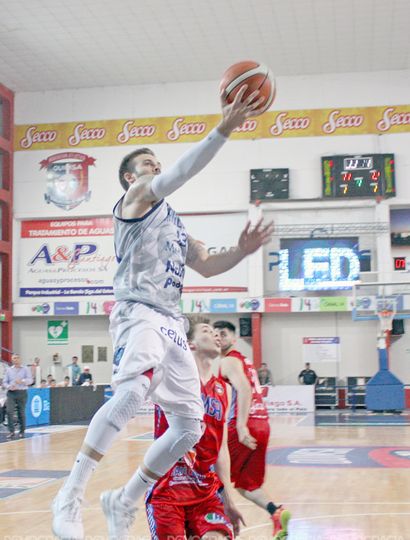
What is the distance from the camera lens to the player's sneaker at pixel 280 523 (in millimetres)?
5801

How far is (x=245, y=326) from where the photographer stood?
26.6 metres

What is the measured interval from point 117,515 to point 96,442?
1.64 feet

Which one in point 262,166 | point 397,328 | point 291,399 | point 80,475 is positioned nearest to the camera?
point 80,475

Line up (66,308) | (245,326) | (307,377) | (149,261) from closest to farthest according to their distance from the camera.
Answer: (149,261) < (307,377) < (245,326) < (66,308)

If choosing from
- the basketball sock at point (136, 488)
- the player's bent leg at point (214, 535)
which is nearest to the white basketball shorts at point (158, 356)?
the basketball sock at point (136, 488)

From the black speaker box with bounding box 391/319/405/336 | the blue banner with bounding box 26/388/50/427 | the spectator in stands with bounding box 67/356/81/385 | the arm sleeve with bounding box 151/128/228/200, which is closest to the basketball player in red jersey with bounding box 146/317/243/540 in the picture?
the arm sleeve with bounding box 151/128/228/200

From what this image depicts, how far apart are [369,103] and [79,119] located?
10237 mm

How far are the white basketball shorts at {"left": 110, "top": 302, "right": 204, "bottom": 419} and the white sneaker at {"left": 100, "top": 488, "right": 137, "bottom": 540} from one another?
1.78 feet

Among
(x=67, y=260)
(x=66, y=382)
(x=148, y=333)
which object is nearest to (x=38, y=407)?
(x=66, y=382)

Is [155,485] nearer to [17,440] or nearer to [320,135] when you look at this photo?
[17,440]

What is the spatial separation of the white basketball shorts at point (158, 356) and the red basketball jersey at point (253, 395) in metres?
2.16

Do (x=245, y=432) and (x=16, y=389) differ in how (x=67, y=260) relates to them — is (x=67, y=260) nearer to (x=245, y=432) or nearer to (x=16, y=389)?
(x=16, y=389)

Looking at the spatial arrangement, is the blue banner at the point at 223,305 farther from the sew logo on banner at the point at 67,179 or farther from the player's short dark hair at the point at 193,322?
the player's short dark hair at the point at 193,322

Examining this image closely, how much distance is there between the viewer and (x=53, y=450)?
44.0ft
